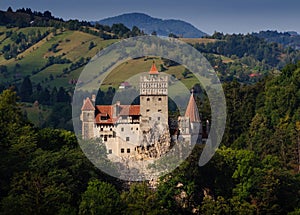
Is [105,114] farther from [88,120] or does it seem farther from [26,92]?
[26,92]

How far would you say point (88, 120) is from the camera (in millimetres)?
63000

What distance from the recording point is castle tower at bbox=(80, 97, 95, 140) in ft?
205

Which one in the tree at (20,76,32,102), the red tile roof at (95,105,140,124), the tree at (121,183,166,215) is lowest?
the tree at (121,183,166,215)

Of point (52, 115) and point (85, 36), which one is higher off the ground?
point (85, 36)

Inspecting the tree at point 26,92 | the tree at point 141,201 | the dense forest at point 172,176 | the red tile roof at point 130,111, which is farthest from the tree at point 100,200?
the tree at point 26,92

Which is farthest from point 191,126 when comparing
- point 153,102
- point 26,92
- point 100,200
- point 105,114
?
point 26,92

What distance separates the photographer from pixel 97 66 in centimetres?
14388

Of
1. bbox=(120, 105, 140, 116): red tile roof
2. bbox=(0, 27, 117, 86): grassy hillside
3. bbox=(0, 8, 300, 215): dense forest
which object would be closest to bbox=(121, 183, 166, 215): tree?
bbox=(0, 8, 300, 215): dense forest

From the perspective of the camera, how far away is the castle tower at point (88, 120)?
62.6 m

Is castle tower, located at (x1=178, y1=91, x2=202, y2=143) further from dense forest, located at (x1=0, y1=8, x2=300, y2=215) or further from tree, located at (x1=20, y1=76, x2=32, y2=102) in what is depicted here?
tree, located at (x1=20, y1=76, x2=32, y2=102)

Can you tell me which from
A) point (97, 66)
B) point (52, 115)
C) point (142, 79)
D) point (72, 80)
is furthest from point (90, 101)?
point (72, 80)

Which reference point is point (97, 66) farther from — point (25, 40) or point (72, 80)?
point (25, 40)

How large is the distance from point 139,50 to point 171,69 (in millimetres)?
7098

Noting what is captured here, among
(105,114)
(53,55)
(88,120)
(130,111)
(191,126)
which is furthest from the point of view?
(53,55)
